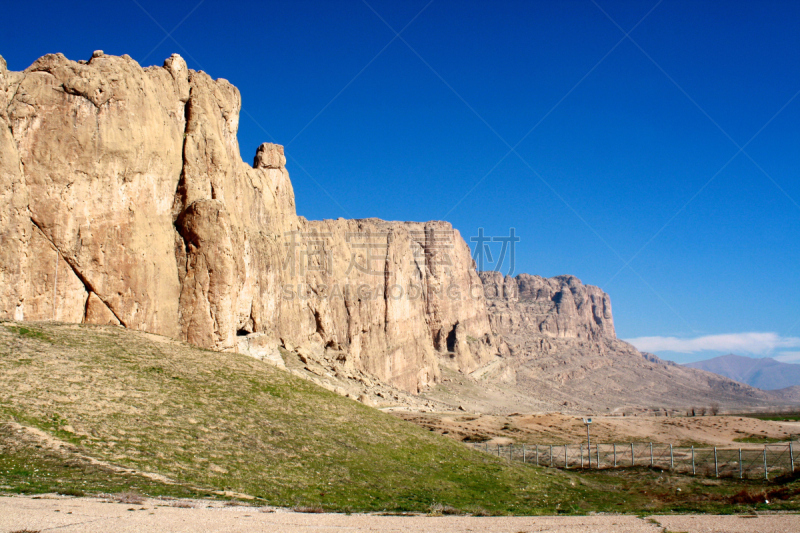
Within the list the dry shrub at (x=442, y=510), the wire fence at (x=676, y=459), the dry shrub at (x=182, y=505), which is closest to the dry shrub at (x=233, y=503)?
the dry shrub at (x=182, y=505)

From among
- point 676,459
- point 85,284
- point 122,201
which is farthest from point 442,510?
point 122,201

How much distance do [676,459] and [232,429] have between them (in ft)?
96.5

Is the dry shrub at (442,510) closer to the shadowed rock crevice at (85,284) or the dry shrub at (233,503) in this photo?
the dry shrub at (233,503)

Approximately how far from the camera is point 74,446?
20.5 meters

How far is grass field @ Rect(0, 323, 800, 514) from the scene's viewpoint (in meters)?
19.6

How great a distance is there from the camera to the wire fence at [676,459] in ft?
113

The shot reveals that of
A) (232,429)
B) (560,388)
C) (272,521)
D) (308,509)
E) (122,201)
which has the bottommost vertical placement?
(308,509)

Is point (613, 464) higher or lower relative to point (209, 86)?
lower

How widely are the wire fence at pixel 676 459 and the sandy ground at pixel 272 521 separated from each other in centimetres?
1775

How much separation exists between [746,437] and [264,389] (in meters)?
50.9

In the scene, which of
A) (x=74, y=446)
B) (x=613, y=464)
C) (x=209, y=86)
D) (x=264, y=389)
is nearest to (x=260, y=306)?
(x=209, y=86)

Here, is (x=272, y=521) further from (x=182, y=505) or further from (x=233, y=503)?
(x=182, y=505)

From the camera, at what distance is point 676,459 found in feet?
131

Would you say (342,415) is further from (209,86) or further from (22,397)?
(209,86)
